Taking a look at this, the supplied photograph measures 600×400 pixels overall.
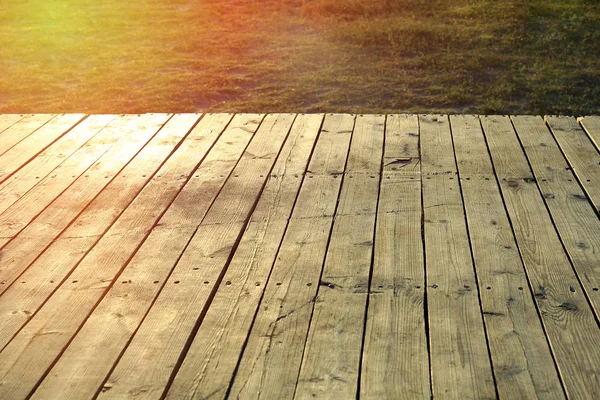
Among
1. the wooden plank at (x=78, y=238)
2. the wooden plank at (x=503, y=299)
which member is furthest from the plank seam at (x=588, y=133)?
the wooden plank at (x=78, y=238)

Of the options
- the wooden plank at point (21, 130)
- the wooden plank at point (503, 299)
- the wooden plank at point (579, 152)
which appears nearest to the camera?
the wooden plank at point (503, 299)

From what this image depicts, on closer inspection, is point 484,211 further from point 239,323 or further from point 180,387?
point 180,387

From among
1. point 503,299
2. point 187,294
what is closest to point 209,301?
point 187,294

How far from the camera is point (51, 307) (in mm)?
2469

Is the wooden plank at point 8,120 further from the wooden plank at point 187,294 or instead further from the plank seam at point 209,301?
the plank seam at point 209,301

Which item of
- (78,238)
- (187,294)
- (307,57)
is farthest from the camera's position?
(307,57)

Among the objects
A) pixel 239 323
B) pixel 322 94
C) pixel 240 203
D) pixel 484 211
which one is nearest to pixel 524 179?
pixel 484 211

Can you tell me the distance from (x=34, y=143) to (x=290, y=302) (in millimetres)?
2127

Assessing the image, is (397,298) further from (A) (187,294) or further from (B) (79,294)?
(B) (79,294)

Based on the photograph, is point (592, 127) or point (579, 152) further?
point (592, 127)

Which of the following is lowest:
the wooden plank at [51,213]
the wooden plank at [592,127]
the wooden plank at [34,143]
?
the wooden plank at [592,127]

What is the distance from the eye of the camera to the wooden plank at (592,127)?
377 centimetres

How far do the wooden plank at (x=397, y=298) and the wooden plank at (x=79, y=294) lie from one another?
0.85 meters

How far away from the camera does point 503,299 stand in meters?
2.40
